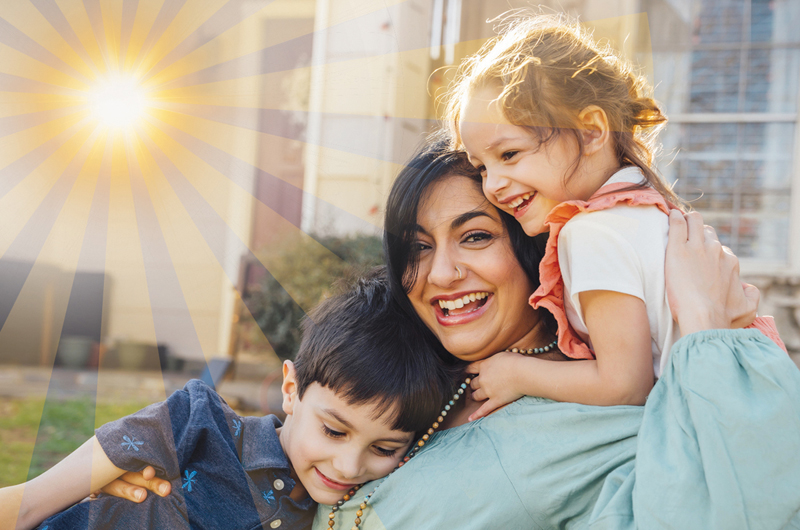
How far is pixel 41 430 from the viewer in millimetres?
4777

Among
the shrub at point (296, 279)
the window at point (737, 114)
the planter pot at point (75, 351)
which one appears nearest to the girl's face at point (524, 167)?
the shrub at point (296, 279)

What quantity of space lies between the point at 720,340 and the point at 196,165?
1731 millimetres

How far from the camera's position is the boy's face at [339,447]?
5.04 ft

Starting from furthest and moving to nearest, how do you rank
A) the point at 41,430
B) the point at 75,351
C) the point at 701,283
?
the point at 75,351, the point at 41,430, the point at 701,283

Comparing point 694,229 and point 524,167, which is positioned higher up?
point 524,167

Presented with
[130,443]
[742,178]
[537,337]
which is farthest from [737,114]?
[130,443]

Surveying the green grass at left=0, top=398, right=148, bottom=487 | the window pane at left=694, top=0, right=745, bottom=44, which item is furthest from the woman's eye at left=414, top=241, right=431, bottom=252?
the window pane at left=694, top=0, right=745, bottom=44

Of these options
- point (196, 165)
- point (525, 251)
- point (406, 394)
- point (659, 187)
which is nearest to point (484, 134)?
point (525, 251)

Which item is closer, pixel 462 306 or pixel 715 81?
pixel 462 306

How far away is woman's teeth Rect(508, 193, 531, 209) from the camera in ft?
5.00

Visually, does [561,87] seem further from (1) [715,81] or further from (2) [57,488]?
(1) [715,81]

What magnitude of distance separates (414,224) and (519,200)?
11.3 inches

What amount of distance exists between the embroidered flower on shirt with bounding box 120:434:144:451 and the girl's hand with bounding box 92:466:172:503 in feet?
0.21

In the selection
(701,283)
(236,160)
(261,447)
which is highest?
(236,160)
